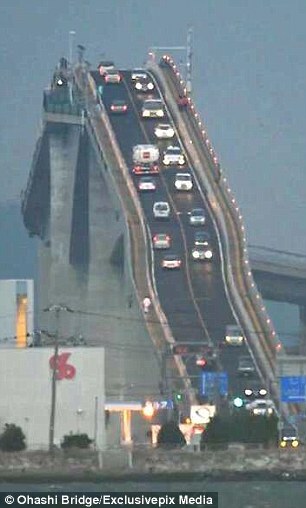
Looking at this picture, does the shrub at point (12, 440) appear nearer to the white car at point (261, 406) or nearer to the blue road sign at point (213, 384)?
the white car at point (261, 406)

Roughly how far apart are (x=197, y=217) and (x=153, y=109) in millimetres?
11606

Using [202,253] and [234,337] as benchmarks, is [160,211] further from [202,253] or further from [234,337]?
[234,337]

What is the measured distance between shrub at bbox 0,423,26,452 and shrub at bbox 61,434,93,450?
1.28m

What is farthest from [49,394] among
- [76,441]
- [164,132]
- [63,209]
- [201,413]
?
[63,209]

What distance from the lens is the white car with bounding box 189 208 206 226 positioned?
117m

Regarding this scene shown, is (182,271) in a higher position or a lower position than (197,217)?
lower

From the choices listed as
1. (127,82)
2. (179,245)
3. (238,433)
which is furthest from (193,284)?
(238,433)

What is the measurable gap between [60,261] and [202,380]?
31140 mm

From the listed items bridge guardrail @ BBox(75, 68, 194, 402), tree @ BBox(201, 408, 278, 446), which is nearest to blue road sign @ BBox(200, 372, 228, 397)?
bridge guardrail @ BBox(75, 68, 194, 402)

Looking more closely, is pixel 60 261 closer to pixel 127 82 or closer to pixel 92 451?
pixel 127 82

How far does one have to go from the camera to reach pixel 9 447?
7081cm

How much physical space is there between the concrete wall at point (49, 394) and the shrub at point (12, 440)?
313 cm

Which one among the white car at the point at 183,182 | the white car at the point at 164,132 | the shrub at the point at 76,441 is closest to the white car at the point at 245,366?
the white car at the point at 183,182

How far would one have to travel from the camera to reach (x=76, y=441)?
233 ft
